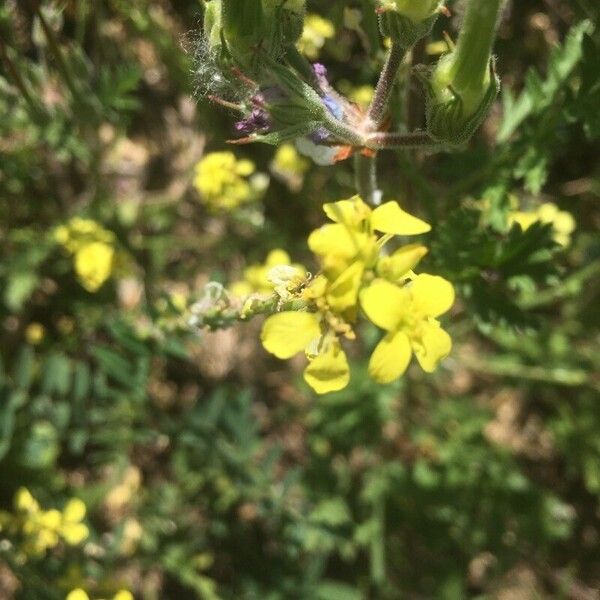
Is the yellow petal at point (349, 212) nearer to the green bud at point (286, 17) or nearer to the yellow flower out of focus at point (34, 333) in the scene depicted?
the green bud at point (286, 17)

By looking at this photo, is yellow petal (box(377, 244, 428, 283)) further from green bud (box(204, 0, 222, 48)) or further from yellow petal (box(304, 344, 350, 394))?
green bud (box(204, 0, 222, 48))

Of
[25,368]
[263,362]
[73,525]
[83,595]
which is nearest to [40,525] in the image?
[73,525]

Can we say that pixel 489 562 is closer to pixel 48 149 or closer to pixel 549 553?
pixel 549 553

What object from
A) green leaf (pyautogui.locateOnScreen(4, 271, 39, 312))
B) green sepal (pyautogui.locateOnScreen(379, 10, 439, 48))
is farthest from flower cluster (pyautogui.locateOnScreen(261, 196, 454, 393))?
green leaf (pyautogui.locateOnScreen(4, 271, 39, 312))

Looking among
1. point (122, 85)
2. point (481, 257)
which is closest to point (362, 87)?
point (122, 85)

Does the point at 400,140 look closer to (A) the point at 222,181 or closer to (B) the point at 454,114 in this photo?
(B) the point at 454,114
